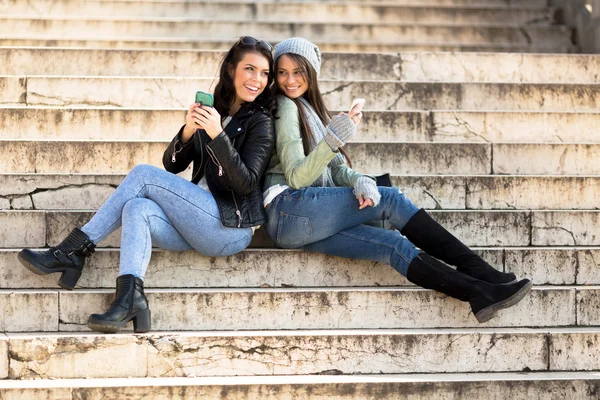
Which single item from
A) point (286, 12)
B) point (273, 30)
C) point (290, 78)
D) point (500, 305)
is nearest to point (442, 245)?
point (500, 305)

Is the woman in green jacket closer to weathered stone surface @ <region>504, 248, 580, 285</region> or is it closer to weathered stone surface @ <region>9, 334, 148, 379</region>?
weathered stone surface @ <region>504, 248, 580, 285</region>

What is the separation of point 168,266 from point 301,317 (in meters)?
0.72

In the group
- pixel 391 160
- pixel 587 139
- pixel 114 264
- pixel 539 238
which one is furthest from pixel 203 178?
pixel 587 139

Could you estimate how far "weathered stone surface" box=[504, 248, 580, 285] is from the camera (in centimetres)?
461

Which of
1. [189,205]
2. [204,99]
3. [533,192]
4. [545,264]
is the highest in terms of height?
[204,99]

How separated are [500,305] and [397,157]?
1558 millimetres

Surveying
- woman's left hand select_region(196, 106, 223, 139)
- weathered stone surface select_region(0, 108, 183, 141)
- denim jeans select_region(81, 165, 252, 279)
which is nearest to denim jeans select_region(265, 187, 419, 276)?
denim jeans select_region(81, 165, 252, 279)

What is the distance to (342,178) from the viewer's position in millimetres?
4531

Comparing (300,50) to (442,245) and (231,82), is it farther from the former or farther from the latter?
(442,245)

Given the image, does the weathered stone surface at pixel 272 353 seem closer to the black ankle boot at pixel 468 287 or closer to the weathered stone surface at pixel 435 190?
the black ankle boot at pixel 468 287

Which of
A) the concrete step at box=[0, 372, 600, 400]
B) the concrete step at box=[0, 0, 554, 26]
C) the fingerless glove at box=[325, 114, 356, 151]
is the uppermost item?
the concrete step at box=[0, 0, 554, 26]

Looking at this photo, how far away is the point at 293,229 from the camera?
4285 millimetres

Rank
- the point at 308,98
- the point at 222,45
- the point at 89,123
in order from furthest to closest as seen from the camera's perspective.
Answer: the point at 222,45 → the point at 89,123 → the point at 308,98

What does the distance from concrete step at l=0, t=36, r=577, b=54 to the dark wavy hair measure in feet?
9.50
